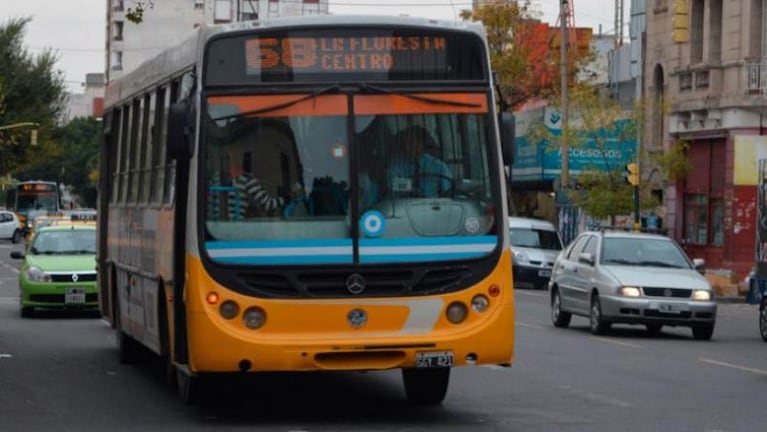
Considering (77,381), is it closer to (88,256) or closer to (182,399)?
(182,399)

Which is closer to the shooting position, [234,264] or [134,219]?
[234,264]

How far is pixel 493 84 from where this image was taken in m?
14.1

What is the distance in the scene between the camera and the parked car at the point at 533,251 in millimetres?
46594

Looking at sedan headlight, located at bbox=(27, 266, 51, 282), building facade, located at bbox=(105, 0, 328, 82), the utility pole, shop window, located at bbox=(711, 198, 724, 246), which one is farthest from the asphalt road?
building facade, located at bbox=(105, 0, 328, 82)

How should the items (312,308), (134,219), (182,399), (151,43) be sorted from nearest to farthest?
(312,308), (182,399), (134,219), (151,43)

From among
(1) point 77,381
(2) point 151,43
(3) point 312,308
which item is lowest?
(1) point 77,381

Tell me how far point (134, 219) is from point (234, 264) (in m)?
4.55

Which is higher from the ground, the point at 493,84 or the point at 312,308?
the point at 493,84

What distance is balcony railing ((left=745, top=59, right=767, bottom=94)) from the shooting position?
47312mm

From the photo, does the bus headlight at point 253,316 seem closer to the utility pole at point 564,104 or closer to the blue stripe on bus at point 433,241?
the blue stripe on bus at point 433,241

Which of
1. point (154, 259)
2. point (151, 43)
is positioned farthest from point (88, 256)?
point (151, 43)

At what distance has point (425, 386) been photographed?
15445mm

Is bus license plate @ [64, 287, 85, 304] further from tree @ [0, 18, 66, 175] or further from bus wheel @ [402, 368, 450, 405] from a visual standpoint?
tree @ [0, 18, 66, 175]

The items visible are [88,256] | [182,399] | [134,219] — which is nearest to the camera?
[182,399]
